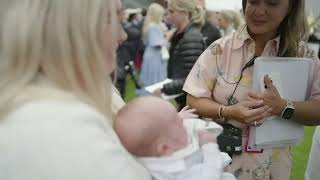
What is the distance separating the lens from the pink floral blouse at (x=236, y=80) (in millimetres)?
2477

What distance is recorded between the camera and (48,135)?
1.16m

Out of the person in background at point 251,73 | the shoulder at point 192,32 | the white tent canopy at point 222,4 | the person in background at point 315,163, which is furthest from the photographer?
the white tent canopy at point 222,4

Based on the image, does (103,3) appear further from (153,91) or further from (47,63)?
(153,91)

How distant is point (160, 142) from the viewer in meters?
1.53

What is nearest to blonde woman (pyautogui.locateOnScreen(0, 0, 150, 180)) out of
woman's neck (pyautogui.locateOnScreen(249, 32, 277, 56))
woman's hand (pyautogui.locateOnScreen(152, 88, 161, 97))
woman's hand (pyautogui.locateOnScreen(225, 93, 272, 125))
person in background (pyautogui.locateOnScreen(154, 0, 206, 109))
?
woman's hand (pyautogui.locateOnScreen(225, 93, 272, 125))

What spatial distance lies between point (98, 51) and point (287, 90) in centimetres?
139

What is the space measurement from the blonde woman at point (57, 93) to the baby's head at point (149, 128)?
0.14 metres

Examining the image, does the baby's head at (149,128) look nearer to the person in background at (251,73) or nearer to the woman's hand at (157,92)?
the person in background at (251,73)

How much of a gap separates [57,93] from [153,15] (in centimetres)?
961

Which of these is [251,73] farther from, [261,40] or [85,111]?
[85,111]

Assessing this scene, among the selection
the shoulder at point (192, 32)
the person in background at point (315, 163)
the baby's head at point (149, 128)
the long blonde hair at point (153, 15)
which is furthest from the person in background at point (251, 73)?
the long blonde hair at point (153, 15)

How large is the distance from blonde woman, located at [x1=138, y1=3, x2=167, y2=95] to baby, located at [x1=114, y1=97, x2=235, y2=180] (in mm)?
8472

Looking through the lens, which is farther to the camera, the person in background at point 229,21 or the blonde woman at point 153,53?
the person in background at point 229,21

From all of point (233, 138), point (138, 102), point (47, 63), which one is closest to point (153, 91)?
point (233, 138)
